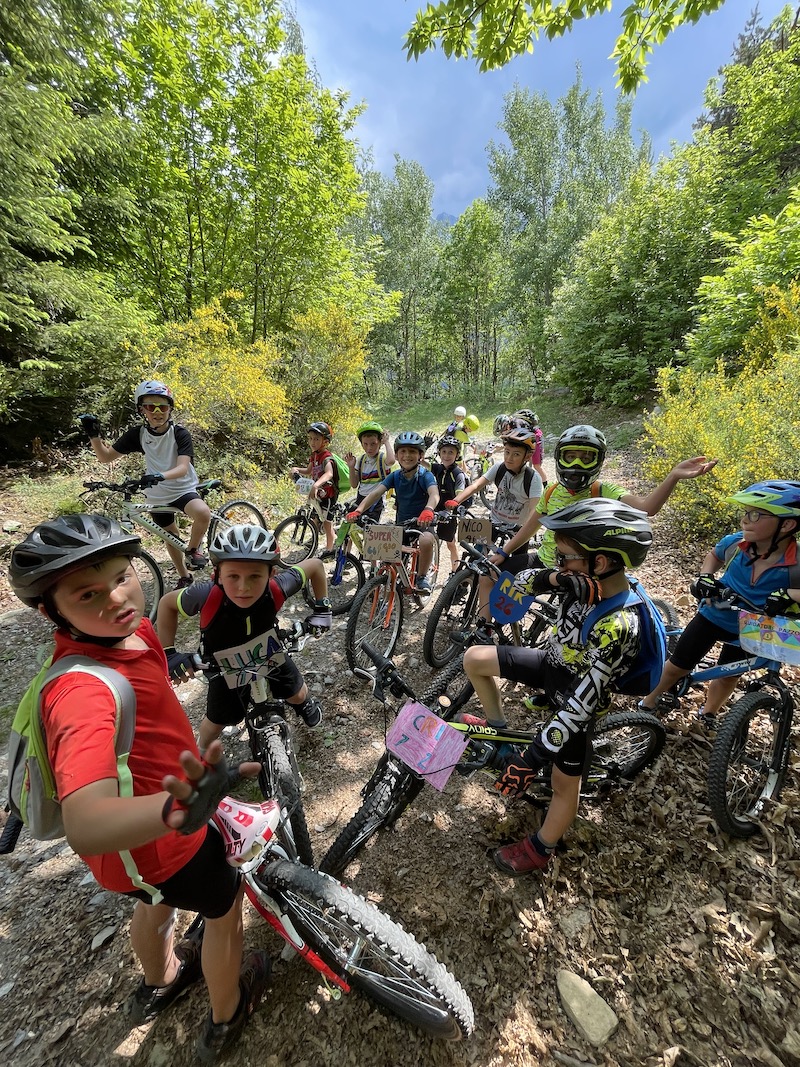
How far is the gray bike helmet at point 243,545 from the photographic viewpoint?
Answer: 231 centimetres

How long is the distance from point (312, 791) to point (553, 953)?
1792 millimetres

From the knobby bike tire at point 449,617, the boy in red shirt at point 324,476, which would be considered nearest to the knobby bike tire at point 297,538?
the boy in red shirt at point 324,476

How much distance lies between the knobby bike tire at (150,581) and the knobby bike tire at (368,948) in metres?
3.17

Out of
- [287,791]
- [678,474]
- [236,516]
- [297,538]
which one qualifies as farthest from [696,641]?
[236,516]

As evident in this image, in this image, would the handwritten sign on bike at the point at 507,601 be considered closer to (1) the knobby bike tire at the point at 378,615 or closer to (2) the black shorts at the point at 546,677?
(2) the black shorts at the point at 546,677

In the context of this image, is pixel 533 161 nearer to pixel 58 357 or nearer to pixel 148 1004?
pixel 58 357

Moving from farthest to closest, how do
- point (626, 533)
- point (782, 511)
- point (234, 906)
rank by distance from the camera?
1. point (782, 511)
2. point (626, 533)
3. point (234, 906)

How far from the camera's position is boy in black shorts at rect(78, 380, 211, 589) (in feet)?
16.0

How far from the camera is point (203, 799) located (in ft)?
3.44

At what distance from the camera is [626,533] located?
207 cm

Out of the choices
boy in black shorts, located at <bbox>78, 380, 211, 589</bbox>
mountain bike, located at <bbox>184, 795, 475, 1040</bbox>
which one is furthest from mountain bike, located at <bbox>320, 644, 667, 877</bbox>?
boy in black shorts, located at <bbox>78, 380, 211, 589</bbox>

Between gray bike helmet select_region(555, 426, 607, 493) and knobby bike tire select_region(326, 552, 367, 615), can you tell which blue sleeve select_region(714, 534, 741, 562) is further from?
knobby bike tire select_region(326, 552, 367, 615)

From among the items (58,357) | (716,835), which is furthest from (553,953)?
(58,357)

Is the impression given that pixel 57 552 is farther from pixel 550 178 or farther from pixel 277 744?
pixel 550 178
